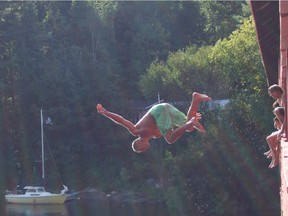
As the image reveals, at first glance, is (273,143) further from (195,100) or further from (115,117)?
(115,117)

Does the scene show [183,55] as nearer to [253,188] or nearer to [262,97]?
[262,97]

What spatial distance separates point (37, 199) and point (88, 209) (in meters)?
4.65

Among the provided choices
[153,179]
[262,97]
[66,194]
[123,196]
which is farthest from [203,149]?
[66,194]

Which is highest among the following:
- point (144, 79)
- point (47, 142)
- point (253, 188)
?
point (144, 79)

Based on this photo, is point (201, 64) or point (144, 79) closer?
point (201, 64)

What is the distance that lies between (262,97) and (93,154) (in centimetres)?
1592

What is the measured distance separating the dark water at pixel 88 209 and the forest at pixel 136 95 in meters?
0.84

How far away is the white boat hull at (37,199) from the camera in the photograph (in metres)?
41.7

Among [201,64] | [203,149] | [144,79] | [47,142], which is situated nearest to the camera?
[203,149]

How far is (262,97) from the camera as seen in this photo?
103 feet

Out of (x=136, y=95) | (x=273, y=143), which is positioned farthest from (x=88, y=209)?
(x=273, y=143)

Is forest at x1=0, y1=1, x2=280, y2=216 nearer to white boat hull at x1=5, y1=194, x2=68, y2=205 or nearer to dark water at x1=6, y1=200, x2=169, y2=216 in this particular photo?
dark water at x1=6, y1=200, x2=169, y2=216

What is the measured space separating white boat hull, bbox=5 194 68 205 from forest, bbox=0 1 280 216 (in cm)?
123

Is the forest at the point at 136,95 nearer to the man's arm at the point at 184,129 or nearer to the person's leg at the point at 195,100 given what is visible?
the person's leg at the point at 195,100
